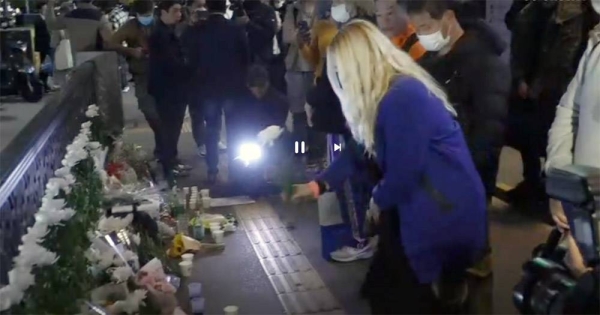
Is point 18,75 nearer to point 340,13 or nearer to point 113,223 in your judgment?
point 113,223

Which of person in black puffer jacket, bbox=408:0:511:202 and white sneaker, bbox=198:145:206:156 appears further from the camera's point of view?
white sneaker, bbox=198:145:206:156

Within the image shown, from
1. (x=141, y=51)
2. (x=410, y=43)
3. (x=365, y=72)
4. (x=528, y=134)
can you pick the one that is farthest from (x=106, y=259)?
(x=141, y=51)

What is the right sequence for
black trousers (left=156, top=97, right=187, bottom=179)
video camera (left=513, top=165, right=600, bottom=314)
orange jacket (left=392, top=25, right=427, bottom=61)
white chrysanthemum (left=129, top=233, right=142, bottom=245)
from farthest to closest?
black trousers (left=156, top=97, right=187, bottom=179), white chrysanthemum (left=129, top=233, right=142, bottom=245), orange jacket (left=392, top=25, right=427, bottom=61), video camera (left=513, top=165, right=600, bottom=314)

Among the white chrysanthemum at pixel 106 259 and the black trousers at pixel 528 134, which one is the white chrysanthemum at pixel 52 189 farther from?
the black trousers at pixel 528 134

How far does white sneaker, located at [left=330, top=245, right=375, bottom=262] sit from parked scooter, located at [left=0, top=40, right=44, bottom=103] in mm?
2039

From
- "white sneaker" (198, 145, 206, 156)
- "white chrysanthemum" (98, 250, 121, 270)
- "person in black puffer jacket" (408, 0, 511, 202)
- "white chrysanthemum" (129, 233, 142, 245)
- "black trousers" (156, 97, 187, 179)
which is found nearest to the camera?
"white chrysanthemum" (98, 250, 121, 270)

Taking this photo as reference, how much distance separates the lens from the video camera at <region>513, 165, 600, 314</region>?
1605 mm

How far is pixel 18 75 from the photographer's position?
518 centimetres

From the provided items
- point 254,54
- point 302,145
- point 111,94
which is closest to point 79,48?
point 111,94

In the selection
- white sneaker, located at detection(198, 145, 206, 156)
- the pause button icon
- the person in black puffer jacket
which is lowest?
white sneaker, located at detection(198, 145, 206, 156)

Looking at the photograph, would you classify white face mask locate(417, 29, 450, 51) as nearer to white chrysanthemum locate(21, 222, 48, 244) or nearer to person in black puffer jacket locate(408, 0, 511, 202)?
person in black puffer jacket locate(408, 0, 511, 202)

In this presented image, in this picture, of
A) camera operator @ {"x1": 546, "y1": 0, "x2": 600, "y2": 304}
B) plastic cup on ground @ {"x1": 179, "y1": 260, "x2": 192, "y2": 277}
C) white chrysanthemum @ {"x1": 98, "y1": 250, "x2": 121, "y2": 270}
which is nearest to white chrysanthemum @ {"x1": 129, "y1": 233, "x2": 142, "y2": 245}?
plastic cup on ground @ {"x1": 179, "y1": 260, "x2": 192, "y2": 277}

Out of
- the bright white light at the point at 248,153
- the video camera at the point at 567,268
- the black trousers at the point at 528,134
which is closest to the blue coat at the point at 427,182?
the video camera at the point at 567,268

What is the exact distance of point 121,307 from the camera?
3.18 metres
